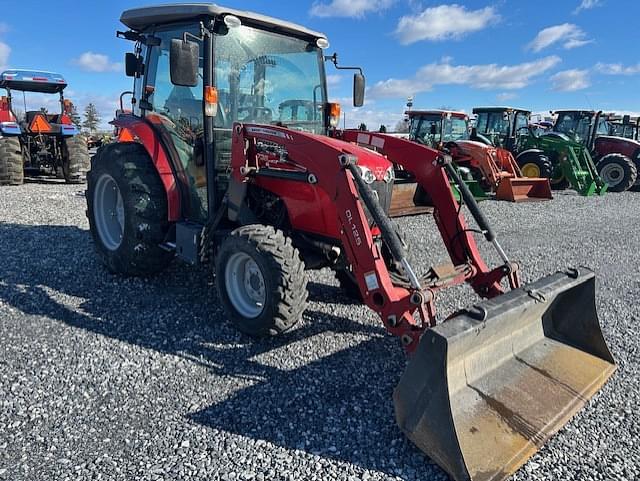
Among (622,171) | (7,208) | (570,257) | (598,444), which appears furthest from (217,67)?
(622,171)

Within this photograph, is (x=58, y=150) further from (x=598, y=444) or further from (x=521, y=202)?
(x=598, y=444)

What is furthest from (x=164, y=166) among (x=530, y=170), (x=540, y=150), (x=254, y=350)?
(x=540, y=150)

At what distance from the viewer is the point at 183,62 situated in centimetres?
371

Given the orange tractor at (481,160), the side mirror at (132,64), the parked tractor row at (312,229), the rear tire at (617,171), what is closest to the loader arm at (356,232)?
the parked tractor row at (312,229)

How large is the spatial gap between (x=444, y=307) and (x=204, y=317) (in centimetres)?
217

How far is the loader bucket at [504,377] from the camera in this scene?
8.16ft

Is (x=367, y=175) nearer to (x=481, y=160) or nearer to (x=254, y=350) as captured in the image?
(x=254, y=350)

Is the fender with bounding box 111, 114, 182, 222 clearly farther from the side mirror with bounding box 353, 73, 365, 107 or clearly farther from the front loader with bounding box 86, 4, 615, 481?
the side mirror with bounding box 353, 73, 365, 107

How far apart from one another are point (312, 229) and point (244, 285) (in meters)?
0.69

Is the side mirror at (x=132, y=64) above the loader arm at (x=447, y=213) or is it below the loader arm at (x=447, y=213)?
above

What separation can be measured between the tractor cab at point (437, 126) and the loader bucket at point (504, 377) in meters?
11.3

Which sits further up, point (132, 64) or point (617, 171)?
point (132, 64)

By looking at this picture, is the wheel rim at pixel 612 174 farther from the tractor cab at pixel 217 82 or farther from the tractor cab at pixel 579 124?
the tractor cab at pixel 217 82

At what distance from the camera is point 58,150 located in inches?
483
